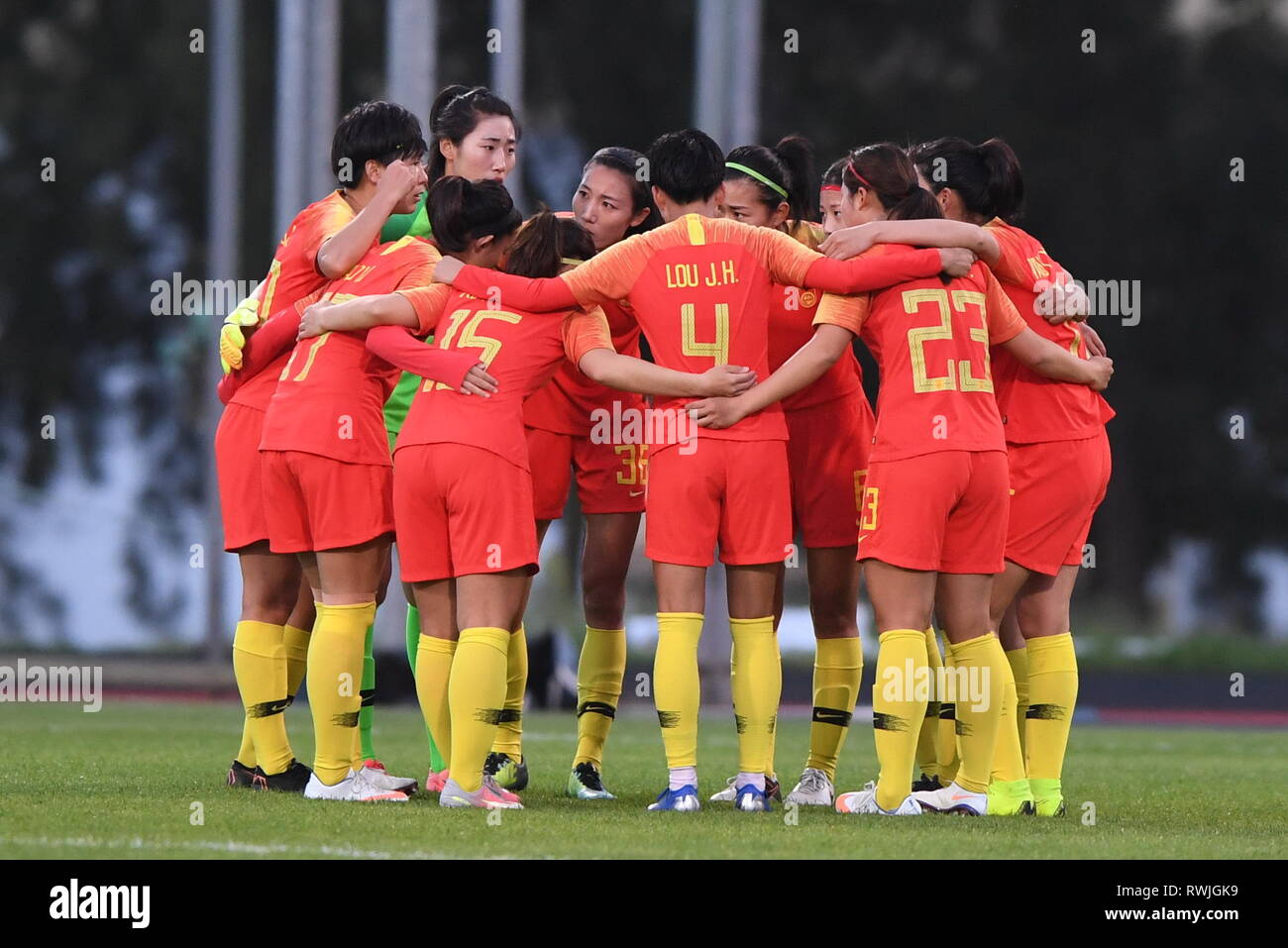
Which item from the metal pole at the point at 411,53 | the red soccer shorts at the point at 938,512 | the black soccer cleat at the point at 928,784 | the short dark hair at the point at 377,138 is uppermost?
the metal pole at the point at 411,53

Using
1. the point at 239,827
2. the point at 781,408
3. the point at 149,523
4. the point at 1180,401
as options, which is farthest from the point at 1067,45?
the point at 239,827

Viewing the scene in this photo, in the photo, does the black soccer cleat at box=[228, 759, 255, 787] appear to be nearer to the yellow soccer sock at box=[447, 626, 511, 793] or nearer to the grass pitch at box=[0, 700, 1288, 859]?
the grass pitch at box=[0, 700, 1288, 859]

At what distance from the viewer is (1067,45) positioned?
3062 cm

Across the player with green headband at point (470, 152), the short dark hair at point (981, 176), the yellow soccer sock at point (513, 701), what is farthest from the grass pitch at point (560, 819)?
the short dark hair at point (981, 176)

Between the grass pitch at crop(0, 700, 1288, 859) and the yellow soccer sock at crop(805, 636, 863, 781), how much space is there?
0.39 metres

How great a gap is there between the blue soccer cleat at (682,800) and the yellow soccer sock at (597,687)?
31.1 inches

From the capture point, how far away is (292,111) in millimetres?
19109

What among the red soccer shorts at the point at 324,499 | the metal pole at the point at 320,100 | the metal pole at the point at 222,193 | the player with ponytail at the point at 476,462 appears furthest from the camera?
the metal pole at the point at 222,193

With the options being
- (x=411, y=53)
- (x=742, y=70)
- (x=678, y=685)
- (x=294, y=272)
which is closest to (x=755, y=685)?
(x=678, y=685)

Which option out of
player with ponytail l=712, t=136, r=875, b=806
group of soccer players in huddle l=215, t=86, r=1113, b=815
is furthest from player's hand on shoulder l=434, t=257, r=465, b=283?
player with ponytail l=712, t=136, r=875, b=806

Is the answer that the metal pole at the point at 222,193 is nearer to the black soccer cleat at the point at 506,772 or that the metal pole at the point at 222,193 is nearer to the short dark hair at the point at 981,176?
the black soccer cleat at the point at 506,772

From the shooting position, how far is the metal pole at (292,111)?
18.8 meters

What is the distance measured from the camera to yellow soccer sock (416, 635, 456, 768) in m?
6.79

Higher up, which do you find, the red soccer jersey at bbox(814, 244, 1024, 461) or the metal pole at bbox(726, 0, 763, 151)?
the metal pole at bbox(726, 0, 763, 151)
